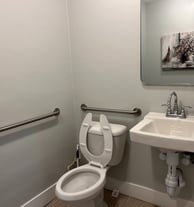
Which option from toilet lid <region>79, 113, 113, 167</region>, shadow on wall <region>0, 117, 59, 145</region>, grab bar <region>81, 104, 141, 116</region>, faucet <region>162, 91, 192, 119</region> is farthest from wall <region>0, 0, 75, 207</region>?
faucet <region>162, 91, 192, 119</region>

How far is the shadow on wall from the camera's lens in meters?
1.61

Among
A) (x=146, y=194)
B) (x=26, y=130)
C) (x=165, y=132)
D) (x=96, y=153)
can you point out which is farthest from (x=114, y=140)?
(x=26, y=130)

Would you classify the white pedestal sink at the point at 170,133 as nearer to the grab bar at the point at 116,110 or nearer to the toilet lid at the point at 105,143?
the grab bar at the point at 116,110

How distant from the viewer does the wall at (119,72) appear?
1748mm

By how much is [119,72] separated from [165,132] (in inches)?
25.5

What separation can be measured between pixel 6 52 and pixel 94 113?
98cm

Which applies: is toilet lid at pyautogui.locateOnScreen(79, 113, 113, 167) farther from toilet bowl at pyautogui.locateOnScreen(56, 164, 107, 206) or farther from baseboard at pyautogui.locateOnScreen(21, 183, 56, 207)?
baseboard at pyautogui.locateOnScreen(21, 183, 56, 207)

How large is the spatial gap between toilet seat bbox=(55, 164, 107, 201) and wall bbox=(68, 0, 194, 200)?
372 mm

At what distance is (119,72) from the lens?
188 cm

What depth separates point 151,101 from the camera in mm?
1780

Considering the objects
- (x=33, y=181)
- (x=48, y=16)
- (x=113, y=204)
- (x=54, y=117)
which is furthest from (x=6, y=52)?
(x=113, y=204)

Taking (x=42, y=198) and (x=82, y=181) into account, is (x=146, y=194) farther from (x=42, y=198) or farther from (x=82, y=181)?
(x=42, y=198)

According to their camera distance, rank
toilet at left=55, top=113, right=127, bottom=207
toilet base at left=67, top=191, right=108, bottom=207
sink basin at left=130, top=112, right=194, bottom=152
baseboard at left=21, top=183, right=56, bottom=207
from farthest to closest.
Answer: baseboard at left=21, top=183, right=56, bottom=207 < toilet at left=55, top=113, right=127, bottom=207 < toilet base at left=67, top=191, right=108, bottom=207 < sink basin at left=130, top=112, right=194, bottom=152

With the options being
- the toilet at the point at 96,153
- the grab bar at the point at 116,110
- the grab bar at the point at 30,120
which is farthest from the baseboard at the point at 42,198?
the grab bar at the point at 116,110
